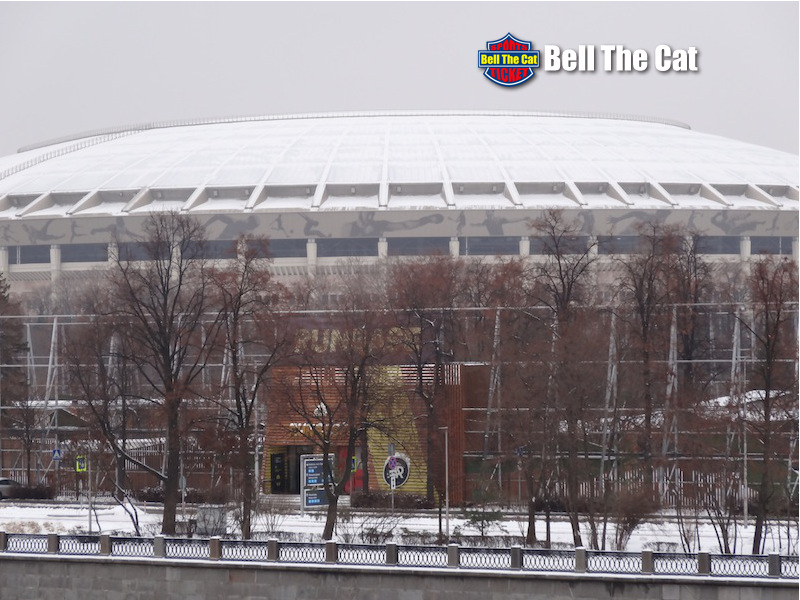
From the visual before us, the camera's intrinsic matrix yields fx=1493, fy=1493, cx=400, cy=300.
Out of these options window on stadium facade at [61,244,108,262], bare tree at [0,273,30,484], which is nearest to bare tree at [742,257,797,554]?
bare tree at [0,273,30,484]

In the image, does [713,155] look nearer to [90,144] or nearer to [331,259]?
[331,259]

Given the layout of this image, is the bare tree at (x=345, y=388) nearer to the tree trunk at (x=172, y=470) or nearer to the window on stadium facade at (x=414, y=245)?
the tree trunk at (x=172, y=470)

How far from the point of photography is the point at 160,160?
66.6 metres

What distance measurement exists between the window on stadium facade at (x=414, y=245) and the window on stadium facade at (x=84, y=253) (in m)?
12.1

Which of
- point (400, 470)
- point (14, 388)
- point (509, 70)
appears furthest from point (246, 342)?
point (509, 70)

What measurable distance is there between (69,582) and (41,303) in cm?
3746

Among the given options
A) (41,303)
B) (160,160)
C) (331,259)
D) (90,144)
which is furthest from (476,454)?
(90,144)

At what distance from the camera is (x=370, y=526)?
2727cm

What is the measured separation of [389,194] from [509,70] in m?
15.4

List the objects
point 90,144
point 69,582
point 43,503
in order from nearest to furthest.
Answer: point 69,582
point 43,503
point 90,144

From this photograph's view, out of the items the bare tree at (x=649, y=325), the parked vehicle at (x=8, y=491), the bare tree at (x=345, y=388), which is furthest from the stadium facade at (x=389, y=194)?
the bare tree at (x=345, y=388)

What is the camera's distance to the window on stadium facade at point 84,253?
6059cm

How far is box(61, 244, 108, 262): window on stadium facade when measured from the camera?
60.6 m

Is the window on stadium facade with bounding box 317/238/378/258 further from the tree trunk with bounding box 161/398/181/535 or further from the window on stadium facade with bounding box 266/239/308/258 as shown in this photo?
the tree trunk with bounding box 161/398/181/535
